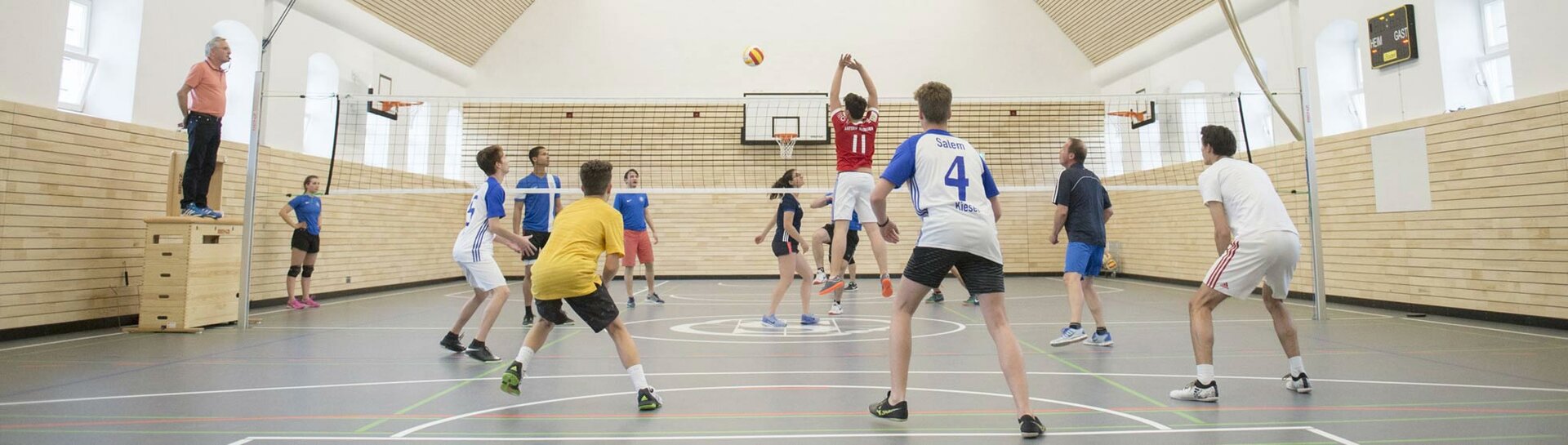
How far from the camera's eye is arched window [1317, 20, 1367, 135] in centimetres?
1080

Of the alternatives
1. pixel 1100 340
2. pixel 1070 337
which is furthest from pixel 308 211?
pixel 1100 340

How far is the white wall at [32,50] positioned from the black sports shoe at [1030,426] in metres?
9.54

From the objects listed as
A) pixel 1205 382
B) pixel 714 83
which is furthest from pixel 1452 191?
pixel 714 83

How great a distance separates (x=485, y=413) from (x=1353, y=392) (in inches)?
191

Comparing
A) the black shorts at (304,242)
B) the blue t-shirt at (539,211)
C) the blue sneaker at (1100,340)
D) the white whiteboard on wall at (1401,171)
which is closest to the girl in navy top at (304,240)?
the black shorts at (304,242)

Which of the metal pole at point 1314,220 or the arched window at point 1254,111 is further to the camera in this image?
the arched window at point 1254,111

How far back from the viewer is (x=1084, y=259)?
5965 millimetres

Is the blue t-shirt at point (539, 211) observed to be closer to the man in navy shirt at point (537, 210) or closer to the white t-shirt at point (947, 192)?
the man in navy shirt at point (537, 210)

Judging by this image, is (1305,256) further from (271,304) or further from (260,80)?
(271,304)

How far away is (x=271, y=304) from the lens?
1051 centimetres

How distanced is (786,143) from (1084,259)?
1129 centimetres

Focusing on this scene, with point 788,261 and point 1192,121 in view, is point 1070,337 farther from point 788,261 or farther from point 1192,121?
point 1192,121

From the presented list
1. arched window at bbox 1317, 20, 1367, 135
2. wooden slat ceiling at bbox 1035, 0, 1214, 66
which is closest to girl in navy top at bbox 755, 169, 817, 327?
arched window at bbox 1317, 20, 1367, 135

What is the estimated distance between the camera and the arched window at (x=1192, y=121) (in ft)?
45.3
